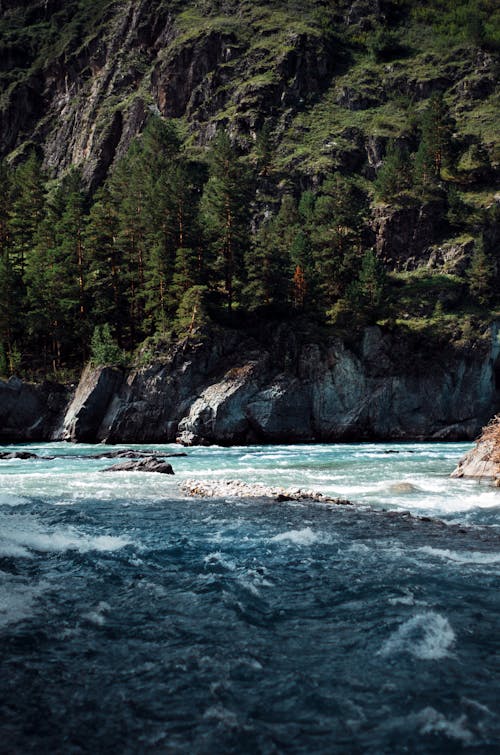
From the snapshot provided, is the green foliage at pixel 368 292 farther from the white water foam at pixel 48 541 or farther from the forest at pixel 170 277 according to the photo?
the white water foam at pixel 48 541

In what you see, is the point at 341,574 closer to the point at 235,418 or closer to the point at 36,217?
the point at 235,418

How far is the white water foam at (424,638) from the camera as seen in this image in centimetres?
623

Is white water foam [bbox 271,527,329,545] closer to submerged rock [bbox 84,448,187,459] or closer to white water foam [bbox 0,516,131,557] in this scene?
white water foam [bbox 0,516,131,557]

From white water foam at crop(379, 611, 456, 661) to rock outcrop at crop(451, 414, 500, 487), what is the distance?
13834 mm

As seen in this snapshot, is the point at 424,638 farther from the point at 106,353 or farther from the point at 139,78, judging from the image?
the point at 139,78

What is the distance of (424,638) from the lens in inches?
258

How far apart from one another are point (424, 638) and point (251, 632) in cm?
221

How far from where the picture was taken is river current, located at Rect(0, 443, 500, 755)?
4.78 m

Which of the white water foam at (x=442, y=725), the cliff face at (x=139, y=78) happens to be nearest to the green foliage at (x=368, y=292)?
the white water foam at (x=442, y=725)

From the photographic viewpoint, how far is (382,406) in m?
46.7

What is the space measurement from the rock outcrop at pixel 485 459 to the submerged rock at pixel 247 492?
7182mm

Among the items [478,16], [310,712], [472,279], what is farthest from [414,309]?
[478,16]

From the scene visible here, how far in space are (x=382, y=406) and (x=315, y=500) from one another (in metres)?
31.4

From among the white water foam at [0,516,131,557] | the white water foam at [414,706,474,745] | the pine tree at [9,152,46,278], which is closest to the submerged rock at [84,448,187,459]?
the white water foam at [0,516,131,557]
